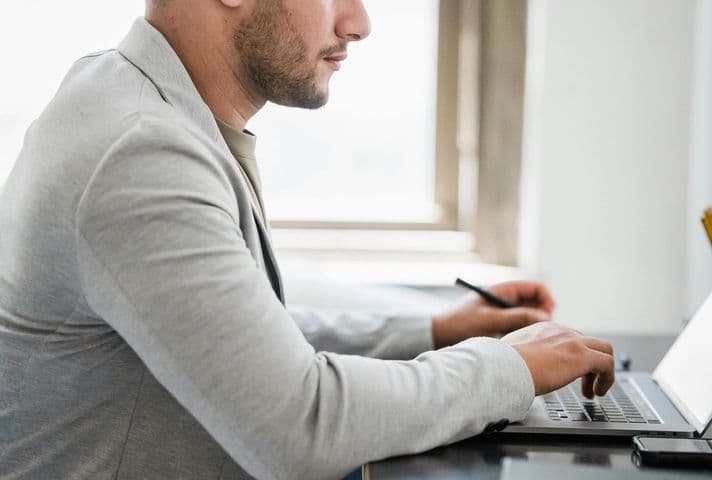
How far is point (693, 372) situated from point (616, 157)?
1.15 meters

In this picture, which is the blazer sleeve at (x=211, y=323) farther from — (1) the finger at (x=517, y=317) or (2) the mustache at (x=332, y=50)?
(1) the finger at (x=517, y=317)

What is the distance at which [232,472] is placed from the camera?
32.5 inches

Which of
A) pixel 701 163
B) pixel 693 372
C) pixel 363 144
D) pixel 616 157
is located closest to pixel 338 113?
pixel 363 144

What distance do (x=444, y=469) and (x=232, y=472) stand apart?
0.73 ft

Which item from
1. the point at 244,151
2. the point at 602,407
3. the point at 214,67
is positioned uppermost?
the point at 214,67

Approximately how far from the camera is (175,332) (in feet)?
2.20

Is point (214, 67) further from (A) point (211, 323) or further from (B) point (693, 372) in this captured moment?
(B) point (693, 372)

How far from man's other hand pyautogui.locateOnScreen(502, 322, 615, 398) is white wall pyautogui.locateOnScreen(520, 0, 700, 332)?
1.21 m

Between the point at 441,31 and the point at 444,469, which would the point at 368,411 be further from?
the point at 441,31

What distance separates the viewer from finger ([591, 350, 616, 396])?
849 mm

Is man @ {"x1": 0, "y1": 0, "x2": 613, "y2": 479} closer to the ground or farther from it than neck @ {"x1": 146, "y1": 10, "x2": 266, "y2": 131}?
closer to the ground

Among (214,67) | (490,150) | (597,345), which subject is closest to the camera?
(597,345)

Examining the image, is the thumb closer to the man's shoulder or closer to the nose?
the nose

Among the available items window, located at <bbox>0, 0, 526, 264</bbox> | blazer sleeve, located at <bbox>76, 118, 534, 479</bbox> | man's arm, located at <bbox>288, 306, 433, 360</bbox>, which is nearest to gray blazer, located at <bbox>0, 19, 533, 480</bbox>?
blazer sleeve, located at <bbox>76, 118, 534, 479</bbox>
